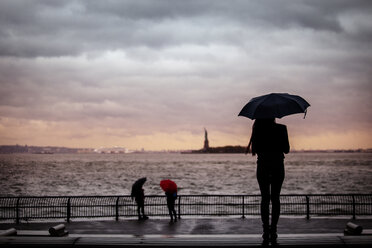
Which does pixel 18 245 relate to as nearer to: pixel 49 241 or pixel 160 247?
pixel 49 241

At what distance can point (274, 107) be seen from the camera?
21.4 ft

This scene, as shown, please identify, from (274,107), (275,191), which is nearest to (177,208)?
(275,191)

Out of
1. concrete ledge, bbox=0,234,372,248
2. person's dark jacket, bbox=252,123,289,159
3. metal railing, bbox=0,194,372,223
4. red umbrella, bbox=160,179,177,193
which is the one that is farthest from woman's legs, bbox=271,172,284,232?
metal railing, bbox=0,194,372,223

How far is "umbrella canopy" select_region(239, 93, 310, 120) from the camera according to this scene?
647 cm

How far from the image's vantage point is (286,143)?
6.41 metres

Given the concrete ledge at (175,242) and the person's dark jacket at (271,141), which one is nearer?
the concrete ledge at (175,242)

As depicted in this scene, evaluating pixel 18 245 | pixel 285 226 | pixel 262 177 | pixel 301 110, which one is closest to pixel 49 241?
pixel 18 245

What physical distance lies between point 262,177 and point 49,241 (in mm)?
3214

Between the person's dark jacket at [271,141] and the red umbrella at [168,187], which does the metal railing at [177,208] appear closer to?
the red umbrella at [168,187]

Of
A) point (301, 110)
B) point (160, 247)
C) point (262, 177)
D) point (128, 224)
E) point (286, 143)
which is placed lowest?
point (128, 224)

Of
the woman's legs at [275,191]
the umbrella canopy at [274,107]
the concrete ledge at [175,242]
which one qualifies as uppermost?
the umbrella canopy at [274,107]

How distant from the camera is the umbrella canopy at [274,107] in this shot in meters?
6.47

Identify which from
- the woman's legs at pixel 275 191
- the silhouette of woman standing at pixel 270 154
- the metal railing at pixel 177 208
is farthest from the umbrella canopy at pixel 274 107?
the metal railing at pixel 177 208

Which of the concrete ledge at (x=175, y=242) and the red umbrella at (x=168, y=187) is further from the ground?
the concrete ledge at (x=175, y=242)
